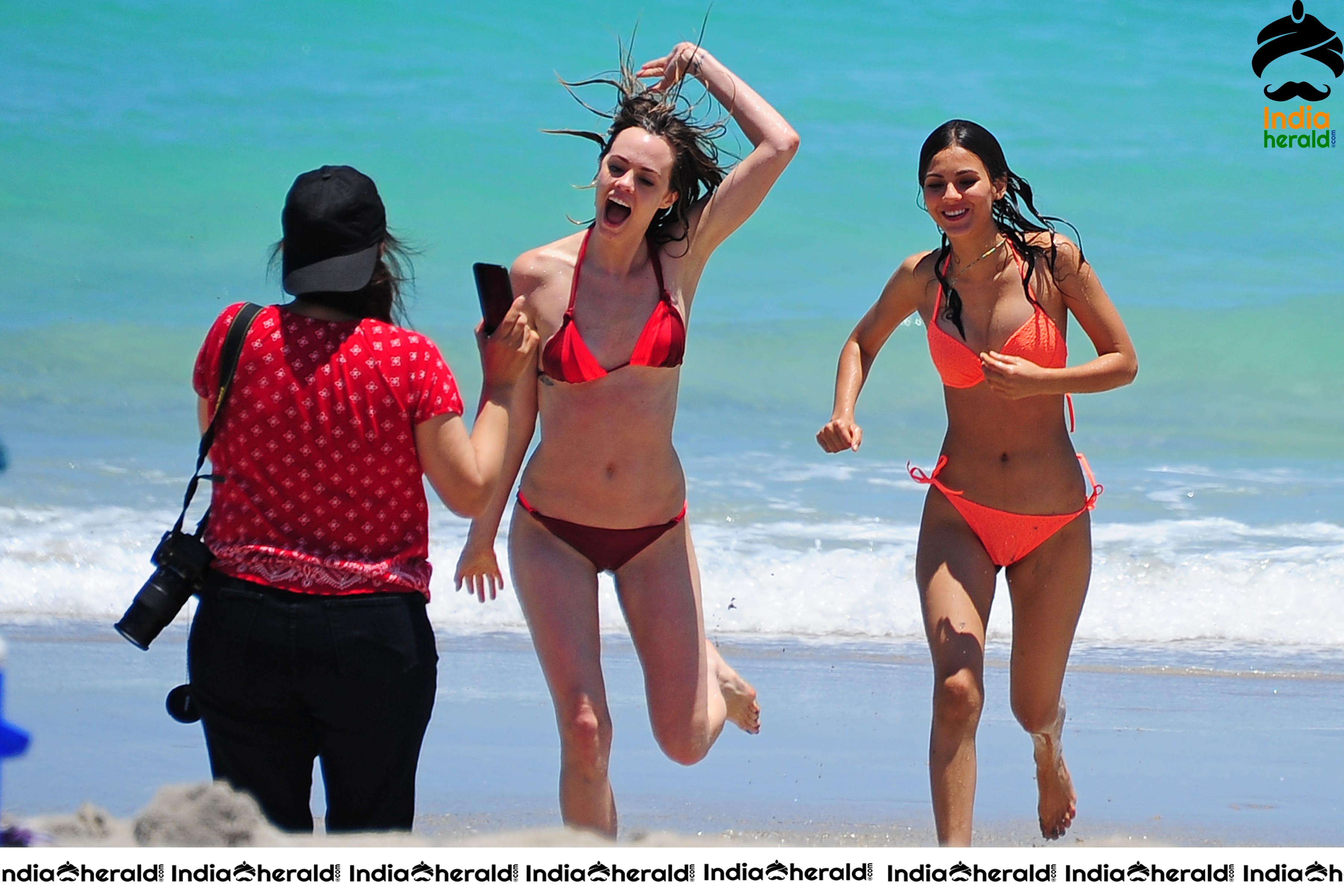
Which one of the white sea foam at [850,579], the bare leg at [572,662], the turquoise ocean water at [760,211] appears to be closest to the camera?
the bare leg at [572,662]

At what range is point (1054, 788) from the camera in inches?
201

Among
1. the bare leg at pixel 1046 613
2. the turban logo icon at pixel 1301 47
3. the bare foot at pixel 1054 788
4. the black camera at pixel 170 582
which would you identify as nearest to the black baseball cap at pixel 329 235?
the black camera at pixel 170 582

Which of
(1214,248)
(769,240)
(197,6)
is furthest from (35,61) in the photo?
(1214,248)

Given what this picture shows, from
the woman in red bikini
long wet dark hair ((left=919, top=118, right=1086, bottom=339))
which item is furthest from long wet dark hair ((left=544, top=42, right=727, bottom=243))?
long wet dark hair ((left=919, top=118, right=1086, bottom=339))

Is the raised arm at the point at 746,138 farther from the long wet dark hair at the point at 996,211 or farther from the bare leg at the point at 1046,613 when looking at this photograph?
the bare leg at the point at 1046,613

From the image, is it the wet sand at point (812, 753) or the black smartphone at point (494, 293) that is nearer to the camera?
the black smartphone at point (494, 293)

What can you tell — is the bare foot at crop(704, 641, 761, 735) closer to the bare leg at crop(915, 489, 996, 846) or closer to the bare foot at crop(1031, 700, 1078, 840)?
the bare leg at crop(915, 489, 996, 846)

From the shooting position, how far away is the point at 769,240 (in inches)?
806

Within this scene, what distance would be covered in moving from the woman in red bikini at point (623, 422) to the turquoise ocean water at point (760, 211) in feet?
25.9

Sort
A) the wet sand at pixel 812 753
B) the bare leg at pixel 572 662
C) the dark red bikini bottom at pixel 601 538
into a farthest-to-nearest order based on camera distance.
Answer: the wet sand at pixel 812 753 < the dark red bikini bottom at pixel 601 538 < the bare leg at pixel 572 662

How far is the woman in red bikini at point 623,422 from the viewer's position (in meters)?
4.30

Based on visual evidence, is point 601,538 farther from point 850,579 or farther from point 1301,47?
point 1301,47
